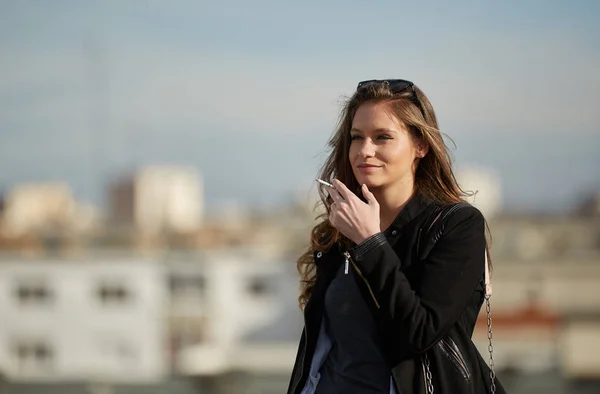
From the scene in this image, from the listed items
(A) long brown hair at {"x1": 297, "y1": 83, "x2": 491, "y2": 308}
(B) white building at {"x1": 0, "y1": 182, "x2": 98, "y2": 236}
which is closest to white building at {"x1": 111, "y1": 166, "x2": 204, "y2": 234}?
(B) white building at {"x1": 0, "y1": 182, "x2": 98, "y2": 236}

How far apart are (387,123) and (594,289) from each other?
4573 cm

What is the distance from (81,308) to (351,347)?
48918 mm

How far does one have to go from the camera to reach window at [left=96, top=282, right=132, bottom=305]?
50344 millimetres

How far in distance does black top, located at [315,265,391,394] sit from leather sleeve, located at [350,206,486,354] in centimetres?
10

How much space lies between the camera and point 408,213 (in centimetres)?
262

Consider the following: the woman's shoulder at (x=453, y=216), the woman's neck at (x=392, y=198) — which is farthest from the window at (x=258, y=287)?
the woman's shoulder at (x=453, y=216)

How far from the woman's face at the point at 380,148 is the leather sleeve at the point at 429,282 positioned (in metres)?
0.21

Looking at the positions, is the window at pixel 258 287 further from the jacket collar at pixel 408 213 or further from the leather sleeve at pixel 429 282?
the leather sleeve at pixel 429 282

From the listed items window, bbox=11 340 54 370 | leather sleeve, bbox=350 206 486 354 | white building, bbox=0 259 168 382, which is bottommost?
window, bbox=11 340 54 370

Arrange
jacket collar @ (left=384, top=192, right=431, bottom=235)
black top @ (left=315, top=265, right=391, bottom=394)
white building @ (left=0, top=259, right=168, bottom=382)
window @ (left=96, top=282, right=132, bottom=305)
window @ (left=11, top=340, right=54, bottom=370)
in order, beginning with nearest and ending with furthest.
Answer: black top @ (left=315, top=265, right=391, bottom=394) → jacket collar @ (left=384, top=192, right=431, bottom=235) → white building @ (left=0, top=259, right=168, bottom=382) → window @ (left=96, top=282, right=132, bottom=305) → window @ (left=11, top=340, right=54, bottom=370)

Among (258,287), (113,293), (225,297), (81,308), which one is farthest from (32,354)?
(258,287)

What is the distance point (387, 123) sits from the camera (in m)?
2.63

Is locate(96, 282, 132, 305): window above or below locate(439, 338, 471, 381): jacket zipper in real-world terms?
below

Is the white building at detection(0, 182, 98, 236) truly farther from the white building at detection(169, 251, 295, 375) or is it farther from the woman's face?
the woman's face
